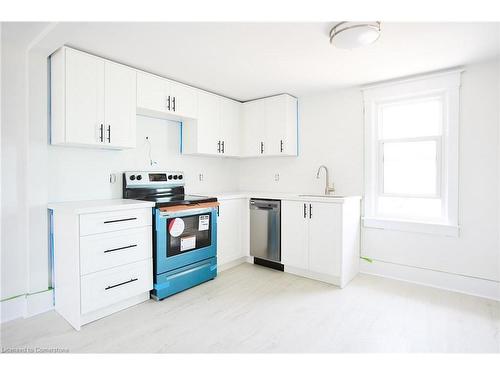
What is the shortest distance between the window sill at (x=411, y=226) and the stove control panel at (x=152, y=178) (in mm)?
2374

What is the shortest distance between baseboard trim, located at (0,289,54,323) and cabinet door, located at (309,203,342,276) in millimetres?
2557

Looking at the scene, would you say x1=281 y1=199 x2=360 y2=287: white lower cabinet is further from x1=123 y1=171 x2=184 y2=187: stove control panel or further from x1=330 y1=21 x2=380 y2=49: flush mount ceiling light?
x1=330 y1=21 x2=380 y2=49: flush mount ceiling light

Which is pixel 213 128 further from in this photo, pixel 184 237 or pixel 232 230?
pixel 184 237

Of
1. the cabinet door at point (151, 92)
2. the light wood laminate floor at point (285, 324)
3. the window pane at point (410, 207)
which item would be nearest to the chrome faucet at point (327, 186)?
the window pane at point (410, 207)

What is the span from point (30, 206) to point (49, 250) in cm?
42

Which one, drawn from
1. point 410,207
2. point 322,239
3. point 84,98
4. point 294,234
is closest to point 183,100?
point 84,98

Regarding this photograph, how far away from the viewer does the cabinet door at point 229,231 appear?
3.32m

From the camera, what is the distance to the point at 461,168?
109 inches

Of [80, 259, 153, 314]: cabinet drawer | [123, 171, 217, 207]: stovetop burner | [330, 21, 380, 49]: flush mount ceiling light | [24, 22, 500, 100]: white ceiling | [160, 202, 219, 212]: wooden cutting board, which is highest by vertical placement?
[24, 22, 500, 100]: white ceiling

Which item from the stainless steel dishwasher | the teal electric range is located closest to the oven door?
the teal electric range

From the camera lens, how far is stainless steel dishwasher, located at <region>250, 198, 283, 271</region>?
11.0 ft

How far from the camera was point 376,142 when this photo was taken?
329cm

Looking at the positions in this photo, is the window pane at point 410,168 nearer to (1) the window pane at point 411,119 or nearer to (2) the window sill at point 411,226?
(1) the window pane at point 411,119

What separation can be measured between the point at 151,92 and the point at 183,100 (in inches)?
16.5
